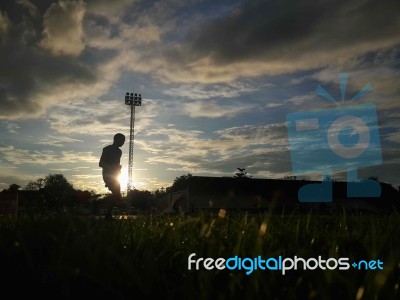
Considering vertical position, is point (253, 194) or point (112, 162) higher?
point (253, 194)

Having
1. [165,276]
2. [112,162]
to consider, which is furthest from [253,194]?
[165,276]

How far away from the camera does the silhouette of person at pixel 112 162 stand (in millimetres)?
11016

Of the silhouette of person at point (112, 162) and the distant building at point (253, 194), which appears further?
the distant building at point (253, 194)

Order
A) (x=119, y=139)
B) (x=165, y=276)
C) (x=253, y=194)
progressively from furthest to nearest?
(x=253, y=194) → (x=119, y=139) → (x=165, y=276)

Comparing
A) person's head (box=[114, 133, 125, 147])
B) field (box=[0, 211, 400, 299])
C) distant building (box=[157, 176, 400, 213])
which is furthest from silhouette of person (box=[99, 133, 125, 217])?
distant building (box=[157, 176, 400, 213])

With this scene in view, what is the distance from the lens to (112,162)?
11070mm

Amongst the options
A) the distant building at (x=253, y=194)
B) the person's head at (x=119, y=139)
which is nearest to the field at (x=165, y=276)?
the person's head at (x=119, y=139)

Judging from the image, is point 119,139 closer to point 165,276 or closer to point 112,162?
point 112,162

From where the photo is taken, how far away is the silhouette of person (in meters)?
11.0

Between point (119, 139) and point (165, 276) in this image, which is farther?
point (119, 139)

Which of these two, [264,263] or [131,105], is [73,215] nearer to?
[264,263]

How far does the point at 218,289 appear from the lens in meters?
1.74

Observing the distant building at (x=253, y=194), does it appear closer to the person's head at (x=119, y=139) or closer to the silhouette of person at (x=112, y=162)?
the silhouette of person at (x=112, y=162)

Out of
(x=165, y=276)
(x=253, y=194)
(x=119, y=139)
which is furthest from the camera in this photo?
(x=253, y=194)
